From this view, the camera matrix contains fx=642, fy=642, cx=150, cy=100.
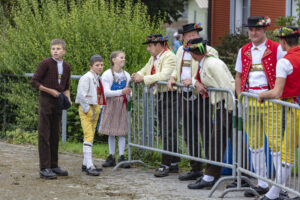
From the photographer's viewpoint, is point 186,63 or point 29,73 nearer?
point 186,63

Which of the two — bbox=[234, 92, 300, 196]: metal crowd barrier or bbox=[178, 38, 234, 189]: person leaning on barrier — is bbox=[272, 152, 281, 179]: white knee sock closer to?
bbox=[234, 92, 300, 196]: metal crowd barrier

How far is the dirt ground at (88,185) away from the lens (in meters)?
7.36

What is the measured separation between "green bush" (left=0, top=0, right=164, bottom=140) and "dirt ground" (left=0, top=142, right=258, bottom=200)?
269 cm

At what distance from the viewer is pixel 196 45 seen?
306 inches

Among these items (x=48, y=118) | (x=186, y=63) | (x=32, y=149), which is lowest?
(x=32, y=149)

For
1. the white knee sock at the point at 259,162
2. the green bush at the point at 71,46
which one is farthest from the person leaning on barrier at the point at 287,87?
the green bush at the point at 71,46

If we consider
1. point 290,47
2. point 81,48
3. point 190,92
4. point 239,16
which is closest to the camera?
point 290,47

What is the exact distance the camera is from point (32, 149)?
35.2 ft

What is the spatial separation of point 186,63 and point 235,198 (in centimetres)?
201

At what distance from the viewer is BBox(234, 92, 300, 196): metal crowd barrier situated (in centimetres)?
644

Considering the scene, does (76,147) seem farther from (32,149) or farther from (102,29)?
(102,29)

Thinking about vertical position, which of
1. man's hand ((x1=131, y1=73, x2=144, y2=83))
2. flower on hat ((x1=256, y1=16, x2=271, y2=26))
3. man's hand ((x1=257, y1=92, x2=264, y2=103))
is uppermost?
flower on hat ((x1=256, y1=16, x2=271, y2=26))

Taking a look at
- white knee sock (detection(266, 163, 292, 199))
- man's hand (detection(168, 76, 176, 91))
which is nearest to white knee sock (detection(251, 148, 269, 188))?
white knee sock (detection(266, 163, 292, 199))

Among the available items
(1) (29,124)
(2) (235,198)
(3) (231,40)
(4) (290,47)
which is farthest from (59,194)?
(3) (231,40)
